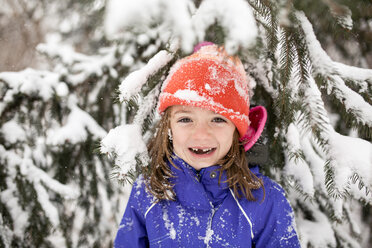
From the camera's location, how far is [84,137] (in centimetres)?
224

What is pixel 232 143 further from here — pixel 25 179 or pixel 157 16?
pixel 25 179

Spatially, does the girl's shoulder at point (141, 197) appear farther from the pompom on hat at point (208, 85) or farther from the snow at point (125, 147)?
the pompom on hat at point (208, 85)

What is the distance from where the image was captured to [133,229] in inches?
69.1

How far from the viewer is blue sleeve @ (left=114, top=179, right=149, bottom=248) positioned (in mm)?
1749

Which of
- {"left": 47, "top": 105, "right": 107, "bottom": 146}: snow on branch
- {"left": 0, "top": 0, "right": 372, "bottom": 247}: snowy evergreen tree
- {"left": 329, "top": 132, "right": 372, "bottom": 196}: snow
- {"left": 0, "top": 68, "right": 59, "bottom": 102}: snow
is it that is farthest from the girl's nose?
{"left": 0, "top": 68, "right": 59, "bottom": 102}: snow

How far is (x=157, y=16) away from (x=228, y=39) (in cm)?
28

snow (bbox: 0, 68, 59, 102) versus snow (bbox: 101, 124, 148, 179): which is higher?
snow (bbox: 101, 124, 148, 179)

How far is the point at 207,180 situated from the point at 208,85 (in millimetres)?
543

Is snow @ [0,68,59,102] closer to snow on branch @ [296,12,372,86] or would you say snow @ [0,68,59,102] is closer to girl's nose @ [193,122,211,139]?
girl's nose @ [193,122,211,139]

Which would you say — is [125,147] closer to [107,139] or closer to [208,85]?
[107,139]

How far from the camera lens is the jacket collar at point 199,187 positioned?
162 cm

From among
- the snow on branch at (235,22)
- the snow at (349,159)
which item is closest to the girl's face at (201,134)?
the snow at (349,159)

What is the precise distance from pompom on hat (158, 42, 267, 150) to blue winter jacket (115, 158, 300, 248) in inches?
14.7

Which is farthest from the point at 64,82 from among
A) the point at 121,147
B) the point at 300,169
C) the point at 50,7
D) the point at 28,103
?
the point at 300,169
